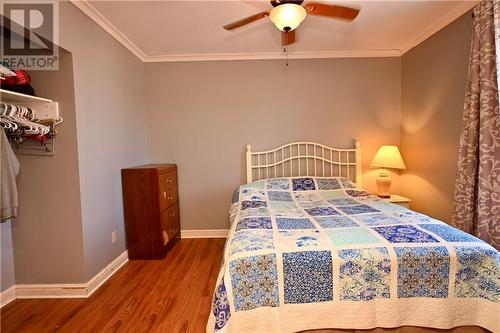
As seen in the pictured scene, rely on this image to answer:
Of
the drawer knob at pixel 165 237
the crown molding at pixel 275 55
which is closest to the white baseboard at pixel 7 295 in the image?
the drawer knob at pixel 165 237

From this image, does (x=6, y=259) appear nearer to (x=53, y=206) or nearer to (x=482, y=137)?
(x=53, y=206)

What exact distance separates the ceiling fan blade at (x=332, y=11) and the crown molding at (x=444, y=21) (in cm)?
114

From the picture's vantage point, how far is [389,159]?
2.95 metres

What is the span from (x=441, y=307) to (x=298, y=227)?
0.82m

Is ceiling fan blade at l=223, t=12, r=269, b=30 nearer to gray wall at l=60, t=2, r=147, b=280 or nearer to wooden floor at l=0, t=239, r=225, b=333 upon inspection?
gray wall at l=60, t=2, r=147, b=280

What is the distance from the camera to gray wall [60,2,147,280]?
2057mm

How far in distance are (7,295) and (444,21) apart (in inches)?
174

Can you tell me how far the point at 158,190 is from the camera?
268 cm

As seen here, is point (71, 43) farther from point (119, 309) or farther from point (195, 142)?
point (119, 309)

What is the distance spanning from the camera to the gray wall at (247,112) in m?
3.27

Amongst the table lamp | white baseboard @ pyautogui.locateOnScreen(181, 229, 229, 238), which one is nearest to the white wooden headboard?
the table lamp

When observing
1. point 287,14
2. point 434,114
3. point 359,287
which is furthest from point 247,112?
point 359,287

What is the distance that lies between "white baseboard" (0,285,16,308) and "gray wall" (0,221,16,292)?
3 cm

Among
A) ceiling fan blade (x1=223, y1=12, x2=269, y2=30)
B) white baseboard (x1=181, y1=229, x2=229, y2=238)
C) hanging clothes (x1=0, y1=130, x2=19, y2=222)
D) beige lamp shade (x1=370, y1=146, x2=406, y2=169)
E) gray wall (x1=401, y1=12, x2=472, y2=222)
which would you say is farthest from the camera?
white baseboard (x1=181, y1=229, x2=229, y2=238)
